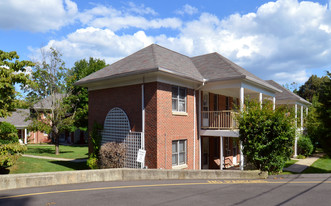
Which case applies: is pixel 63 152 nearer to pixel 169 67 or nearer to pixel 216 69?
pixel 169 67

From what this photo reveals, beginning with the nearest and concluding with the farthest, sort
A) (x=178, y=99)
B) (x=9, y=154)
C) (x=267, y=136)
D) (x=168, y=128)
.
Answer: (x=9, y=154) → (x=267, y=136) → (x=168, y=128) → (x=178, y=99)

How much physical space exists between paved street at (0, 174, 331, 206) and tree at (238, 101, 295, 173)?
5.00ft

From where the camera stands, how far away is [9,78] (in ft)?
36.7

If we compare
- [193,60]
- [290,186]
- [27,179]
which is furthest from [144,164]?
[193,60]

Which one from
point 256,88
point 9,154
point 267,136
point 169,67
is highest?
point 169,67

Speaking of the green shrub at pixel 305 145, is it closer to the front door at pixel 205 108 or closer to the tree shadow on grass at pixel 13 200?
the front door at pixel 205 108

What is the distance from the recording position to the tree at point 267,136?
1239cm

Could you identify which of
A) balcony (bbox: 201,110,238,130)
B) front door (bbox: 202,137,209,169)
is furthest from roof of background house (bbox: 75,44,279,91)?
front door (bbox: 202,137,209,169)

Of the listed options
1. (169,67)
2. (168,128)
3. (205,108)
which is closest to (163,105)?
(168,128)

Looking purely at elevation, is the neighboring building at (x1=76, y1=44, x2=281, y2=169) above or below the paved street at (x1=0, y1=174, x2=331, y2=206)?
above

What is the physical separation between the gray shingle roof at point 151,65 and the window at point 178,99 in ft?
3.62

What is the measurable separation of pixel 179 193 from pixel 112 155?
7040mm

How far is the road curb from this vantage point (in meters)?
9.57

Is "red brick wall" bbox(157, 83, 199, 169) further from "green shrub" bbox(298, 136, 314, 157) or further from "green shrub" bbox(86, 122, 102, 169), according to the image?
"green shrub" bbox(298, 136, 314, 157)
